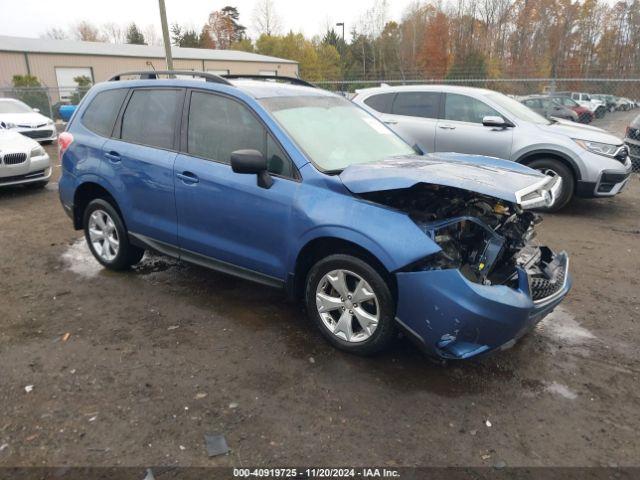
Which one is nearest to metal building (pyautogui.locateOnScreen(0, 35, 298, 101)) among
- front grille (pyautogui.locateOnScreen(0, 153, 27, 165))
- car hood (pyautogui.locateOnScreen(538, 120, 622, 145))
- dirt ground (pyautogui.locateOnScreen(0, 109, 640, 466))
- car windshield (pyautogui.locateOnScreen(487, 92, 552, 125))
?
front grille (pyautogui.locateOnScreen(0, 153, 27, 165))

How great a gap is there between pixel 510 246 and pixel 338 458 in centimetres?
183

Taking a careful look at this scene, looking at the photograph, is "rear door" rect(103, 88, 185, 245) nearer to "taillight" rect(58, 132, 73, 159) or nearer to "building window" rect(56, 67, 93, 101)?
"taillight" rect(58, 132, 73, 159)

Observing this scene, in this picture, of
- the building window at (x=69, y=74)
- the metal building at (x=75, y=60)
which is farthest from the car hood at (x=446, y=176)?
the building window at (x=69, y=74)

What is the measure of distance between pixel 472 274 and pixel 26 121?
14.9 meters

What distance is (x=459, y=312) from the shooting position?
2.82 m

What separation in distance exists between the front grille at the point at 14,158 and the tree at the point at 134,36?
212 ft

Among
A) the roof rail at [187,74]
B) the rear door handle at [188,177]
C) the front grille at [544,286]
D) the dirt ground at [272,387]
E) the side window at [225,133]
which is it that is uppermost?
the roof rail at [187,74]

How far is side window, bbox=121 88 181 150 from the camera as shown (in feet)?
13.8

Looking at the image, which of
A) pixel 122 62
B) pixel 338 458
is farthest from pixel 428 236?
pixel 122 62

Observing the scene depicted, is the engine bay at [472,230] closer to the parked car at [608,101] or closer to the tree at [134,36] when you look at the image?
the parked car at [608,101]

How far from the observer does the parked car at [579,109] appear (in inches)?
663

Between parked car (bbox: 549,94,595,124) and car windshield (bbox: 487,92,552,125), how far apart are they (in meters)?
8.90

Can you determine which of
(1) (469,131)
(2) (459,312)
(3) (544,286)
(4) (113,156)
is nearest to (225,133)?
(4) (113,156)

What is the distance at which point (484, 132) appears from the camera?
7551 mm
